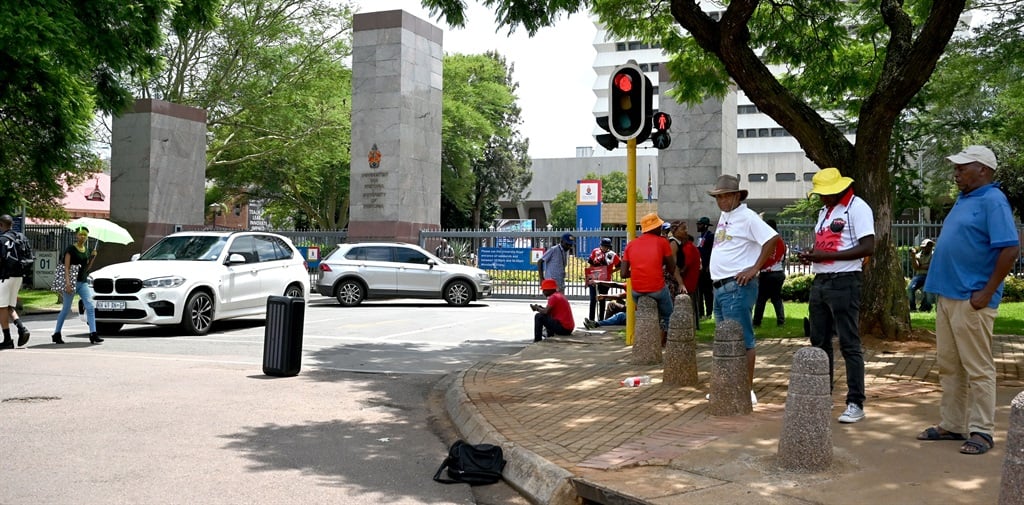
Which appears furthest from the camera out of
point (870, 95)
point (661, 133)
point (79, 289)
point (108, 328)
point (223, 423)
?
point (108, 328)

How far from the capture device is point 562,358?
36.2 ft

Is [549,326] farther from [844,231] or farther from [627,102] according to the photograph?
[844,231]

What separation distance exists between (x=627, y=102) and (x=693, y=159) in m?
13.3

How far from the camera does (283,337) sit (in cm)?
998

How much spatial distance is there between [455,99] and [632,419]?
43539 mm

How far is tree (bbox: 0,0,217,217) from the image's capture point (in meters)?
15.7

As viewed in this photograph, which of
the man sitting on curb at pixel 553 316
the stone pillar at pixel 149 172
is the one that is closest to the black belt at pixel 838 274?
the man sitting on curb at pixel 553 316

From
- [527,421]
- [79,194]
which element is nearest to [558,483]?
[527,421]

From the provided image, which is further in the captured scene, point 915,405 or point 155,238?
point 155,238

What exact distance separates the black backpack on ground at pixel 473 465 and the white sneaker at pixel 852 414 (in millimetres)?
2448

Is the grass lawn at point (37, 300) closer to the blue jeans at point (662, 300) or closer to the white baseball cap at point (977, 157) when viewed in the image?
the blue jeans at point (662, 300)

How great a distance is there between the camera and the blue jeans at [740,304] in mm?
7137

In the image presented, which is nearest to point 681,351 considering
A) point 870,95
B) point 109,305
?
point 870,95

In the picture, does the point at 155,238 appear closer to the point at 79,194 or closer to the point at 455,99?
the point at 455,99
